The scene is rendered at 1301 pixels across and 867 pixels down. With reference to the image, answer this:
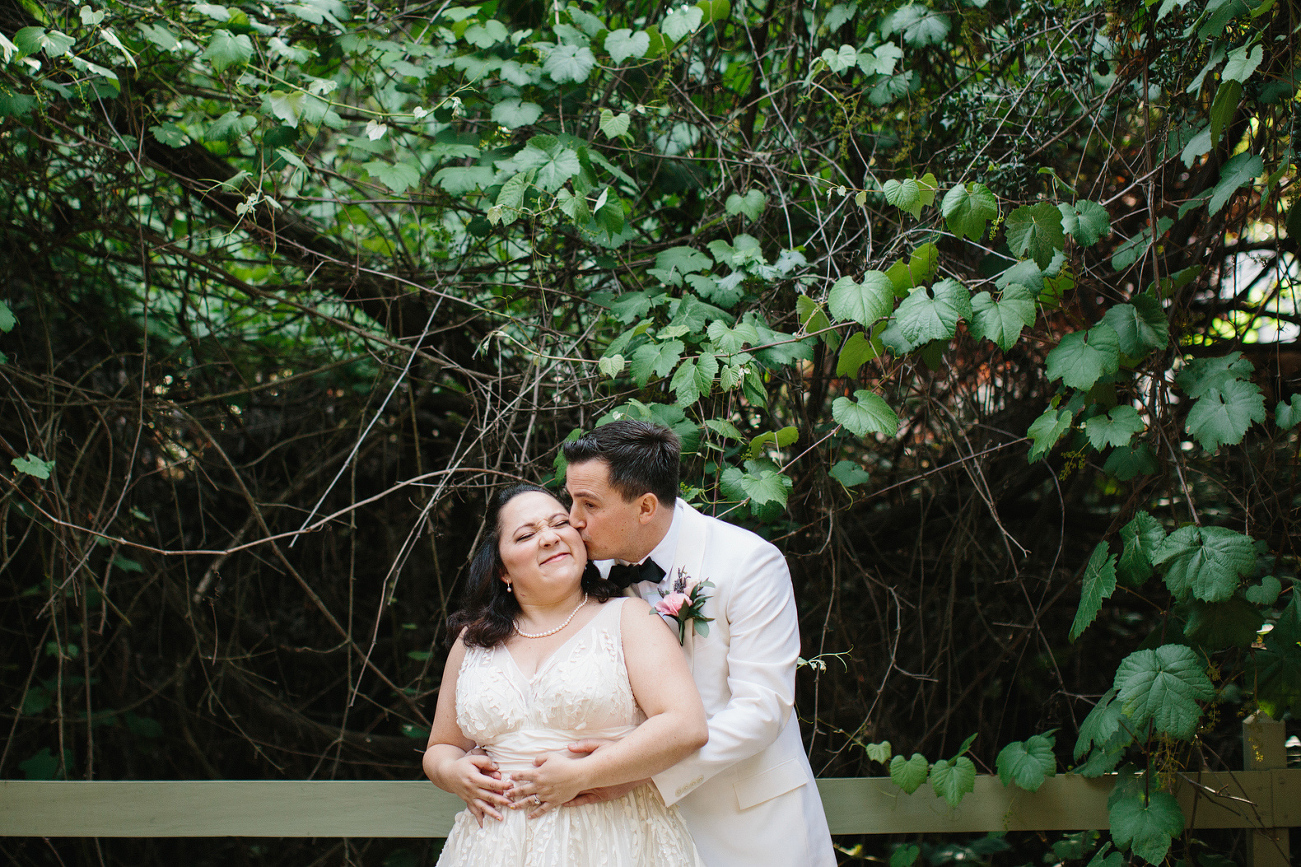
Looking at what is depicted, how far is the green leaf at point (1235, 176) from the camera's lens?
5.96ft

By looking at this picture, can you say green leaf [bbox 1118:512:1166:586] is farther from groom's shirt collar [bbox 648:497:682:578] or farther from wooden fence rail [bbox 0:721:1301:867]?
groom's shirt collar [bbox 648:497:682:578]

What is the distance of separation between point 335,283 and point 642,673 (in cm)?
175

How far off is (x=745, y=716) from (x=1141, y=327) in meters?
1.22

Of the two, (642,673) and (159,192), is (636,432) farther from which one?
(159,192)

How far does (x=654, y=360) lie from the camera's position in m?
1.97

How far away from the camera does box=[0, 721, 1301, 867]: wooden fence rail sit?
6.72ft

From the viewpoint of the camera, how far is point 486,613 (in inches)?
71.0

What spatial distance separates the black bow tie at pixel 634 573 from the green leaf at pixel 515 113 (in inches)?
51.3

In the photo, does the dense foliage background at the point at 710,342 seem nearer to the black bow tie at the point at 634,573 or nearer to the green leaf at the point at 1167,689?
the green leaf at the point at 1167,689

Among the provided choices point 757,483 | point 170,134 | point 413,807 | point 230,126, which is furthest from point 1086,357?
point 170,134

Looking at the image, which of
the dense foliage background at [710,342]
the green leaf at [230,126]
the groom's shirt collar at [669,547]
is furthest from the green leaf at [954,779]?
the green leaf at [230,126]

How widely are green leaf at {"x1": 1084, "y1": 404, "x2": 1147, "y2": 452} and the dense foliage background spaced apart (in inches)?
0.4

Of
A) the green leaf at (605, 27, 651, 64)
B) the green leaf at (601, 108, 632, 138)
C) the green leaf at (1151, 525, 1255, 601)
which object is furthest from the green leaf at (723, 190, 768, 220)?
the green leaf at (1151, 525, 1255, 601)

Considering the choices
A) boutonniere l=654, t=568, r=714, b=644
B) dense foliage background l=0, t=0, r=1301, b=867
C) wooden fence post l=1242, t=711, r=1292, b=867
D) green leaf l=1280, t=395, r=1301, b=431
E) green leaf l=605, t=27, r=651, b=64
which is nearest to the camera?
boutonniere l=654, t=568, r=714, b=644
